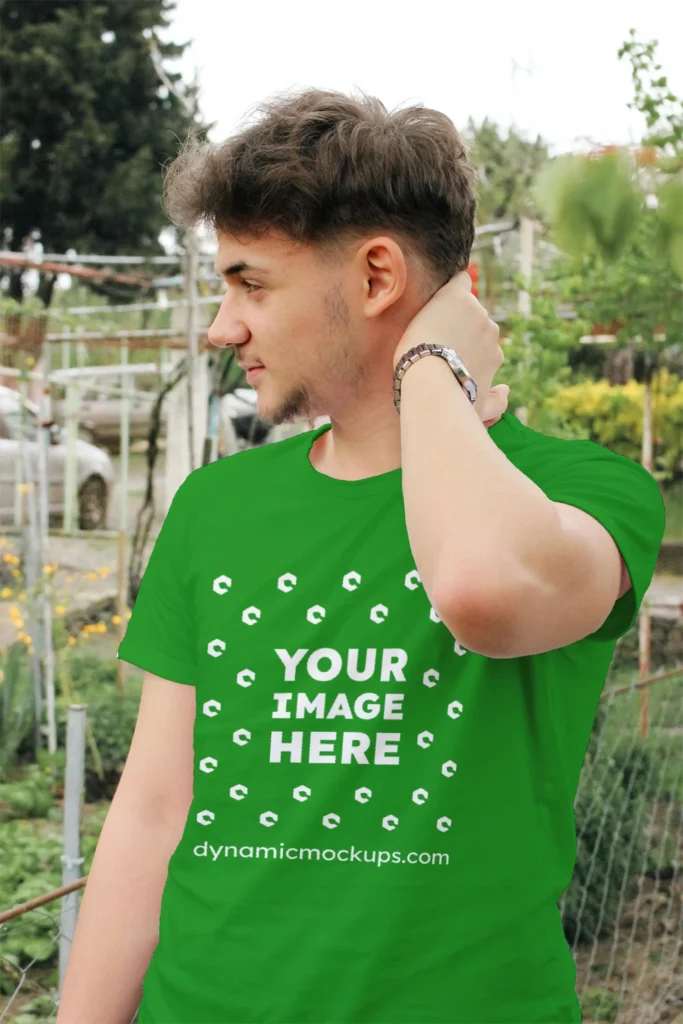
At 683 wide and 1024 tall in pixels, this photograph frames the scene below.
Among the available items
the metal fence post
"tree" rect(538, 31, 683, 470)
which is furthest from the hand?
"tree" rect(538, 31, 683, 470)

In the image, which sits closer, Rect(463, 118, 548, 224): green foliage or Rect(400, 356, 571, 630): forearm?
Rect(400, 356, 571, 630): forearm

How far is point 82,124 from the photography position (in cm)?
1008

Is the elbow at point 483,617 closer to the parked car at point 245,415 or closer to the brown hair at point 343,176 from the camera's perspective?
the brown hair at point 343,176

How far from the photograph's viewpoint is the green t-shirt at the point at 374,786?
943 mm

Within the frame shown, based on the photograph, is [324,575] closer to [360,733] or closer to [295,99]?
[360,733]

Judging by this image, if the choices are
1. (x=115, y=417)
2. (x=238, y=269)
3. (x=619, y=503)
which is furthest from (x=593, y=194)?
(x=115, y=417)

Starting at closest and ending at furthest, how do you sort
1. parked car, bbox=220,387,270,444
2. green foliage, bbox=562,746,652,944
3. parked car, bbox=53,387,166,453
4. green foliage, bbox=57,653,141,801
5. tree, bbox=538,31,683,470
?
tree, bbox=538,31,683,470, green foliage, bbox=562,746,652,944, green foliage, bbox=57,653,141,801, parked car, bbox=220,387,270,444, parked car, bbox=53,387,166,453

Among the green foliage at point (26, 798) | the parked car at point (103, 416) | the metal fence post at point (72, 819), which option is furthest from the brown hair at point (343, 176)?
the parked car at point (103, 416)

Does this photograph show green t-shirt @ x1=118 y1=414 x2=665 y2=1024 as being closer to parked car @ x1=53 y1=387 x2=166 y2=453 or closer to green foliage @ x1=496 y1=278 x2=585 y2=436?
green foliage @ x1=496 y1=278 x2=585 y2=436

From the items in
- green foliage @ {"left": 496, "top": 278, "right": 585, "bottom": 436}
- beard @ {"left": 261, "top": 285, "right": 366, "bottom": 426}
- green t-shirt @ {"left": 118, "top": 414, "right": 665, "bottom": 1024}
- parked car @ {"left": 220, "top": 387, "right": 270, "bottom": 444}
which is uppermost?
beard @ {"left": 261, "top": 285, "right": 366, "bottom": 426}

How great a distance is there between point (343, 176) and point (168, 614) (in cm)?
45

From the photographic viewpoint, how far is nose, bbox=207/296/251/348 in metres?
1.07

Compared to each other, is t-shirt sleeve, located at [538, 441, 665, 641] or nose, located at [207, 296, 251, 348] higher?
nose, located at [207, 296, 251, 348]

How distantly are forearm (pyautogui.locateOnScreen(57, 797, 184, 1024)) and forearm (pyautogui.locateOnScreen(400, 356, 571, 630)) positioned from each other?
Result: 0.45 meters
